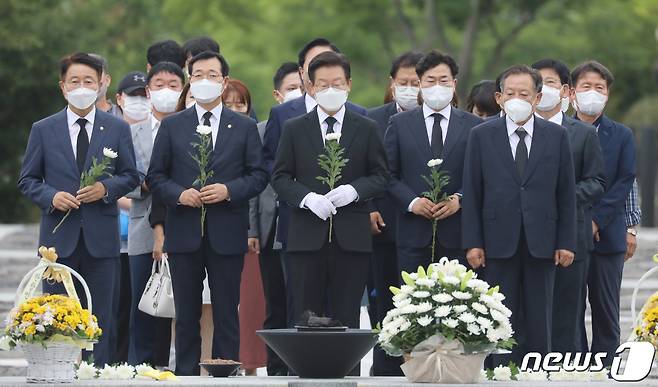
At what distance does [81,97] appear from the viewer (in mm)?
12484

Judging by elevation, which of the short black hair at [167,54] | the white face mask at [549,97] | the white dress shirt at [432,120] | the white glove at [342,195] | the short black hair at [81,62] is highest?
the short black hair at [167,54]

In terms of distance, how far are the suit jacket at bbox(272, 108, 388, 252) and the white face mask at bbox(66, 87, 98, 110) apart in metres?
1.40

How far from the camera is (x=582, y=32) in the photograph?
46.4 m

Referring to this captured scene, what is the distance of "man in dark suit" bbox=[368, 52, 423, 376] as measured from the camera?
12.7m

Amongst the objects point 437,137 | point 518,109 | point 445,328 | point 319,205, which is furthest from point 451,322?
point 437,137

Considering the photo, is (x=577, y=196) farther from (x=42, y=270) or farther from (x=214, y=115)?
(x=42, y=270)

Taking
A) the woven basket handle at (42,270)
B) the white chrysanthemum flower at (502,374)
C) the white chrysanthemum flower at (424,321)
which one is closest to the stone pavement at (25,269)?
the woven basket handle at (42,270)

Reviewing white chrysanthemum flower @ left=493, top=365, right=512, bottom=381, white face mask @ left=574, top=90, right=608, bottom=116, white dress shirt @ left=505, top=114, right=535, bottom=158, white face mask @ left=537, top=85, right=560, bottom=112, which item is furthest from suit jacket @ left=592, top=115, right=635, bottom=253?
white chrysanthemum flower @ left=493, top=365, right=512, bottom=381

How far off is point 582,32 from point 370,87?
5816 mm

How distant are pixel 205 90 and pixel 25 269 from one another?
983 cm

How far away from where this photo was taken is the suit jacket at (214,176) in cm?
1235

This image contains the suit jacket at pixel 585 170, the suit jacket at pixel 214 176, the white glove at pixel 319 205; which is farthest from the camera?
the suit jacket at pixel 585 170

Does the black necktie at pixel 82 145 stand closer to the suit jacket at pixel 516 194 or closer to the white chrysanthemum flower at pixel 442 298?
the suit jacket at pixel 516 194

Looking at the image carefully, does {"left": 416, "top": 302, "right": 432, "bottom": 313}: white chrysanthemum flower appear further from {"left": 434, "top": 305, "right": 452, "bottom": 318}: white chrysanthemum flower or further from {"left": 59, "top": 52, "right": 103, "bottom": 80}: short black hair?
{"left": 59, "top": 52, "right": 103, "bottom": 80}: short black hair
